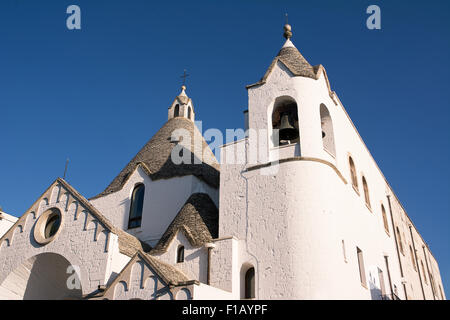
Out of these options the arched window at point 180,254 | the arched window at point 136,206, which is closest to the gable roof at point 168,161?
the arched window at point 136,206

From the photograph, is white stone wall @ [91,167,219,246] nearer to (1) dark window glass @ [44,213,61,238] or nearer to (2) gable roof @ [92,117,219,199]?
(2) gable roof @ [92,117,219,199]

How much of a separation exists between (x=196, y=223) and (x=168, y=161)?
6.60 meters

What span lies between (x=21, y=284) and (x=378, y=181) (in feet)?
66.3

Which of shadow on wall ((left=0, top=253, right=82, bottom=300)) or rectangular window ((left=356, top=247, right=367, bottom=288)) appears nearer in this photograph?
shadow on wall ((left=0, top=253, right=82, bottom=300))

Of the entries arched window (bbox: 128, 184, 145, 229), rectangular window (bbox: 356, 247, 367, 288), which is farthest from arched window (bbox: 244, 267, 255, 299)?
arched window (bbox: 128, 184, 145, 229)

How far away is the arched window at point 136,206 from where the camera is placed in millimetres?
22688

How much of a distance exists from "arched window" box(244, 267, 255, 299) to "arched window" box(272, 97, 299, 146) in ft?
18.2

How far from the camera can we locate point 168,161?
2433 cm

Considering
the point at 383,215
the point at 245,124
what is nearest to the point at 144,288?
the point at 245,124

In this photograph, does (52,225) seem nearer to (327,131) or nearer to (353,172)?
(327,131)

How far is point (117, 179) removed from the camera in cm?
2548

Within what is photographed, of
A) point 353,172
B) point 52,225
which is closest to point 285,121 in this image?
point 353,172

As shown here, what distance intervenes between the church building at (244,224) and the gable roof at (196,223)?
6cm

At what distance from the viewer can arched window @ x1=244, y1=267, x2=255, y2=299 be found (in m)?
16.4
